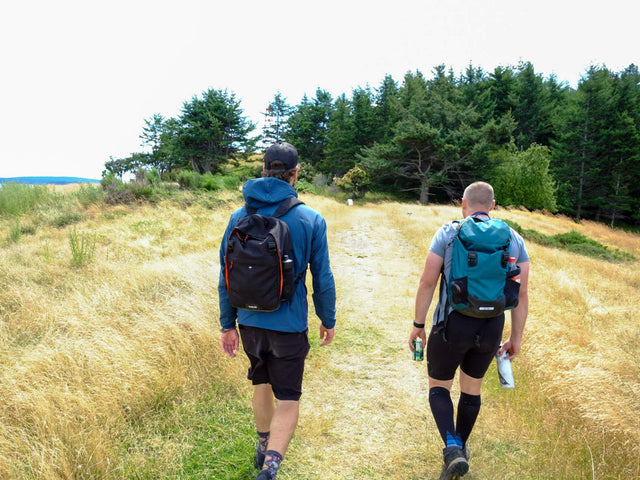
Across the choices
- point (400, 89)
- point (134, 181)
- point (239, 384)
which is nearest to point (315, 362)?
point (239, 384)

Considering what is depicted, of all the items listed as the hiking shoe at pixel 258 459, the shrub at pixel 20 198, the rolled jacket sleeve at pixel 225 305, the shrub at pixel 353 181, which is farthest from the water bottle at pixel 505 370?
the shrub at pixel 353 181

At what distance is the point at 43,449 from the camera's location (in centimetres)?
205

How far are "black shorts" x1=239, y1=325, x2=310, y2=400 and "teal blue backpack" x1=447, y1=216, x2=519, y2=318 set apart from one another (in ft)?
3.23

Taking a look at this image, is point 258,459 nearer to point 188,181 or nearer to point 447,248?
point 447,248

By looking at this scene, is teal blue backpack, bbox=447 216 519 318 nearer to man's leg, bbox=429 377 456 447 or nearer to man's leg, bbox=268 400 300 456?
man's leg, bbox=429 377 456 447

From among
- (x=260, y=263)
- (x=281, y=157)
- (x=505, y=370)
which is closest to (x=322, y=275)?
(x=260, y=263)

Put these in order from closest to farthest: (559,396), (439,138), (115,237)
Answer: (559,396) → (115,237) → (439,138)

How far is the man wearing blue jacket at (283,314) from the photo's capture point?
79.9 inches

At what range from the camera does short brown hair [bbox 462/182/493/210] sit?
7.53 feet

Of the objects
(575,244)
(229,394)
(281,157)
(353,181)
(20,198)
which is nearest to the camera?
(281,157)

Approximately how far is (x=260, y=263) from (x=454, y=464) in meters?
1.73

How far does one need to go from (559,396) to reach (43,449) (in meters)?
3.80

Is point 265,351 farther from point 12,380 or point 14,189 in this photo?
point 14,189

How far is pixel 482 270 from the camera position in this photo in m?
2.07
